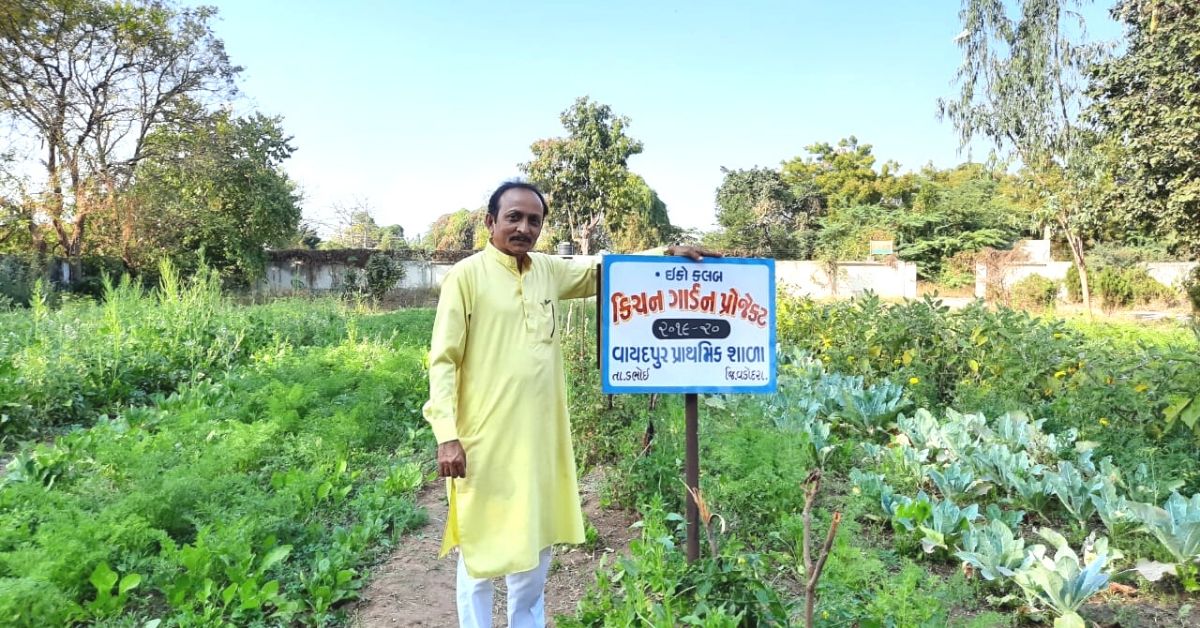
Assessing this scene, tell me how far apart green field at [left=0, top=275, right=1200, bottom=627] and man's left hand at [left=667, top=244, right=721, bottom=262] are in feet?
2.80

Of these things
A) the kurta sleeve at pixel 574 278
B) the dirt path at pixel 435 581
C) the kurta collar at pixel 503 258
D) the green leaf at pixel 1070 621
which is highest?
the kurta collar at pixel 503 258

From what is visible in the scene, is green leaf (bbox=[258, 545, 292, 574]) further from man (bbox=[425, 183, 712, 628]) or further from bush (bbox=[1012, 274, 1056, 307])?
bush (bbox=[1012, 274, 1056, 307])

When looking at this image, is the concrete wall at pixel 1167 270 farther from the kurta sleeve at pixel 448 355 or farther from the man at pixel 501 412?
the kurta sleeve at pixel 448 355

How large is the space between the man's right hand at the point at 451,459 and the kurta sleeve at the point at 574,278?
25.0 inches

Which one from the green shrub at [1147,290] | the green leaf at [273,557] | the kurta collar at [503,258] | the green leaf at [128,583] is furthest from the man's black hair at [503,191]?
the green shrub at [1147,290]

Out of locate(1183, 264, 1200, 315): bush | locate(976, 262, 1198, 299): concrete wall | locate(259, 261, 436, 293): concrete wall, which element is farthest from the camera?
locate(259, 261, 436, 293): concrete wall

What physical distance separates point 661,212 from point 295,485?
3582cm

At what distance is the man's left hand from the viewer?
82.5 inches

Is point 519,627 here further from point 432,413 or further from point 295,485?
point 295,485

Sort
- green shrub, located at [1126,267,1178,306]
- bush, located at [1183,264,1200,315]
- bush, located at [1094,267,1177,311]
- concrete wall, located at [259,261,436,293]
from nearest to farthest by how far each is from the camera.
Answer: bush, located at [1183,264,1200,315] < green shrub, located at [1126,267,1178,306] < bush, located at [1094,267,1177,311] < concrete wall, located at [259,261,436,293]

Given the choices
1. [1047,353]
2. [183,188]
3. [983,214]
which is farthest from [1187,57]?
[183,188]

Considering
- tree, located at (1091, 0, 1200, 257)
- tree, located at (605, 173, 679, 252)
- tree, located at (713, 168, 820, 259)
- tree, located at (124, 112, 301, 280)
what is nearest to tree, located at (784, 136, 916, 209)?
tree, located at (713, 168, 820, 259)

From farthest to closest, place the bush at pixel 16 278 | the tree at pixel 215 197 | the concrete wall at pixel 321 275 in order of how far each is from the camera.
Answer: the concrete wall at pixel 321 275
the tree at pixel 215 197
the bush at pixel 16 278

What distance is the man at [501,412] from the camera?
77.9 inches
